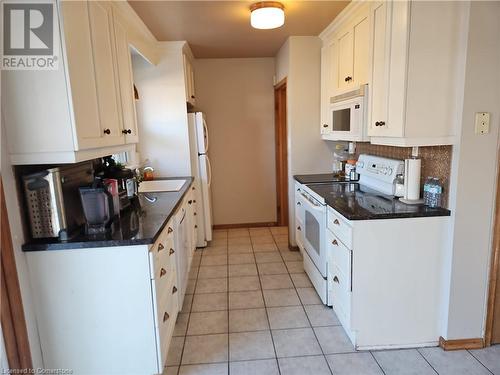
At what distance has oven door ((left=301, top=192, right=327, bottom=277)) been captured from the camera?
257 cm

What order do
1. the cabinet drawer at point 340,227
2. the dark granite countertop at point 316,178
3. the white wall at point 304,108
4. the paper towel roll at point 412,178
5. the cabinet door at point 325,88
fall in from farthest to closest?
1. the white wall at point 304,108
2. the cabinet door at point 325,88
3. the dark granite countertop at point 316,178
4. the paper towel roll at point 412,178
5. the cabinet drawer at point 340,227

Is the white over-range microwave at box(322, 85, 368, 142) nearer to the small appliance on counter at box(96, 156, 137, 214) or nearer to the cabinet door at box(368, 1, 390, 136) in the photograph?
the cabinet door at box(368, 1, 390, 136)

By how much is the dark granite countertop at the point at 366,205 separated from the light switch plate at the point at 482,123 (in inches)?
20.0

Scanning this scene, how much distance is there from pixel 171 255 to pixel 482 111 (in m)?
2.18

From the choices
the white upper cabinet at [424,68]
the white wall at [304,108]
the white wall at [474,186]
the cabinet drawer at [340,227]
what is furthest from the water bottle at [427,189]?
the white wall at [304,108]

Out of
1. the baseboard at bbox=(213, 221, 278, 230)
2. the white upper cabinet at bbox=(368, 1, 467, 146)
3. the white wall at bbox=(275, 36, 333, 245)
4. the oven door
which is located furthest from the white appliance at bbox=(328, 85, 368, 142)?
the baseboard at bbox=(213, 221, 278, 230)

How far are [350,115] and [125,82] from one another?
1847mm

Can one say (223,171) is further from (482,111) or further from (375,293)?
(482,111)

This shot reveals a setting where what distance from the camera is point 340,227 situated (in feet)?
Answer: 7.32

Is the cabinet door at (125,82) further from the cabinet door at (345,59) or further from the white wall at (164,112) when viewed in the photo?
the cabinet door at (345,59)

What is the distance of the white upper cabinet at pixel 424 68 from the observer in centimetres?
189

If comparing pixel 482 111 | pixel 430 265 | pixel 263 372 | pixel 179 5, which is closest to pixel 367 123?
pixel 482 111

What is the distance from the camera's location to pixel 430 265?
208 cm

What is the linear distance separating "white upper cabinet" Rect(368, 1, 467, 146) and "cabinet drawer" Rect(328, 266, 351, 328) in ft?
3.21
